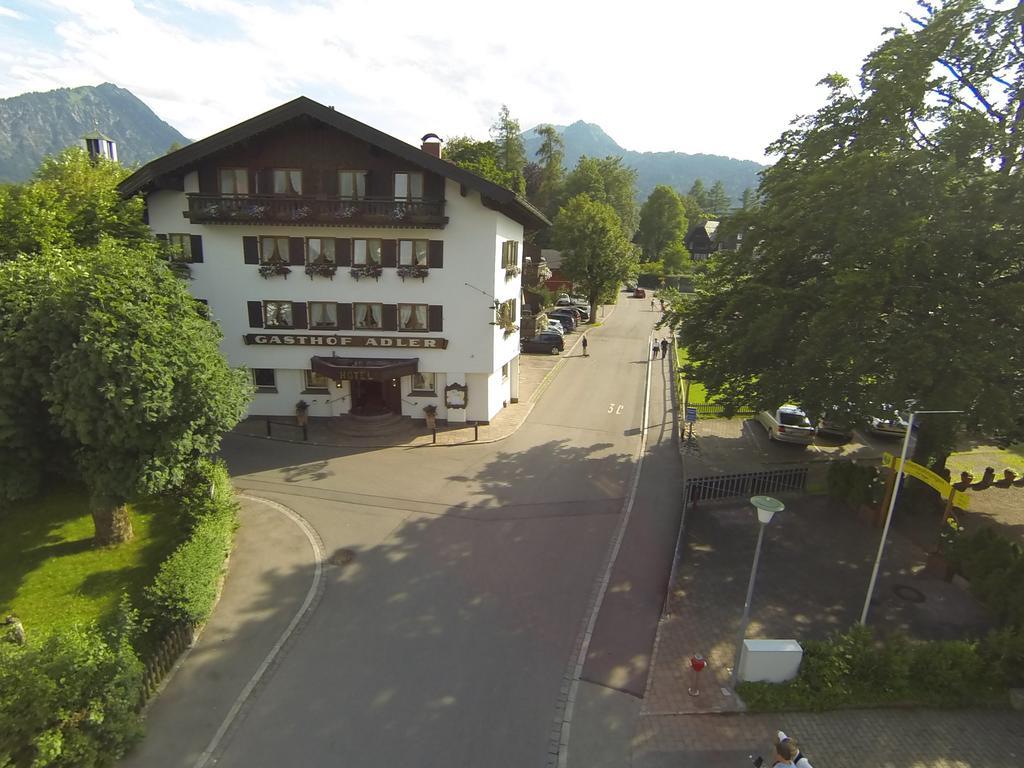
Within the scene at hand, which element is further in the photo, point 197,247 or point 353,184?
point 197,247

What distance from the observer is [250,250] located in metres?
23.3

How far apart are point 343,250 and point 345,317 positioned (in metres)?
2.78

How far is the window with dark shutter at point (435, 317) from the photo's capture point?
2359 centimetres

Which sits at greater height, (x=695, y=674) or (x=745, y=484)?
(x=745, y=484)

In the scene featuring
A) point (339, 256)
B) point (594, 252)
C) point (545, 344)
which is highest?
point (594, 252)

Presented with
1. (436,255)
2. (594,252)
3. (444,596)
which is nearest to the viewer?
(444,596)

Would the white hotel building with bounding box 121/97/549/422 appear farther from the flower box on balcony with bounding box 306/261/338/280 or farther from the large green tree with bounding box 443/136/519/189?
the large green tree with bounding box 443/136/519/189

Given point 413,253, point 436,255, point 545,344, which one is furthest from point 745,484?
point 545,344

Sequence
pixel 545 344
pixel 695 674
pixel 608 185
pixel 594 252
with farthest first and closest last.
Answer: pixel 608 185, pixel 594 252, pixel 545 344, pixel 695 674

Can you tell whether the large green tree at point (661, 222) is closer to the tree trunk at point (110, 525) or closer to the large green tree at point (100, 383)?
the large green tree at point (100, 383)

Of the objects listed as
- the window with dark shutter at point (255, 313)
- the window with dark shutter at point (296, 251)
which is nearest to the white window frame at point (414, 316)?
the window with dark shutter at point (296, 251)

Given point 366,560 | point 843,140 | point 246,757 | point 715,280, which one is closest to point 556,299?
point 715,280

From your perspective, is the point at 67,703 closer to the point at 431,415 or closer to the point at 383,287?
the point at 431,415

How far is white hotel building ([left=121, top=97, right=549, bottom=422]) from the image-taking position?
21906 mm
